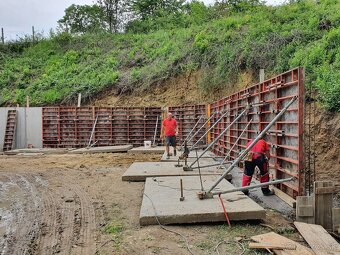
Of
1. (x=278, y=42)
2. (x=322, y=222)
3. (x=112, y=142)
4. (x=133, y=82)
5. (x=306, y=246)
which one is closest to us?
(x=306, y=246)

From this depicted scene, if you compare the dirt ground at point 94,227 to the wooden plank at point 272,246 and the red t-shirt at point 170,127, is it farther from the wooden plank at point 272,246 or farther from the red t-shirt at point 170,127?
the red t-shirt at point 170,127

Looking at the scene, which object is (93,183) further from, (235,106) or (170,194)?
(235,106)

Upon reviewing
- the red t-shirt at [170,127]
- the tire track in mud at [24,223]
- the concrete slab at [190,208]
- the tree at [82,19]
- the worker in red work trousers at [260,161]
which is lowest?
the tire track in mud at [24,223]

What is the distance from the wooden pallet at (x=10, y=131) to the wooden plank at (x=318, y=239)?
1925cm

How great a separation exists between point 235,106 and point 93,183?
532cm

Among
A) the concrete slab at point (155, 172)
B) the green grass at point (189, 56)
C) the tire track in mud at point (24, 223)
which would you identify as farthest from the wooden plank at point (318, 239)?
the green grass at point (189, 56)

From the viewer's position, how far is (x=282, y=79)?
24.6ft

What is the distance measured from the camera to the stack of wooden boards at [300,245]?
428cm

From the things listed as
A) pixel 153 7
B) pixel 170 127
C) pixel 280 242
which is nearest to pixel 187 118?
pixel 170 127

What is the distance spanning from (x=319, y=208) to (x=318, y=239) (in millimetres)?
914

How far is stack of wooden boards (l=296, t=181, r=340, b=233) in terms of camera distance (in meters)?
5.52

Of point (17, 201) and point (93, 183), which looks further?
point (93, 183)

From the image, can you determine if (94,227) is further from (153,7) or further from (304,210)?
(153,7)

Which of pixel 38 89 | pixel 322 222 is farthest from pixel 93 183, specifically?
pixel 38 89
